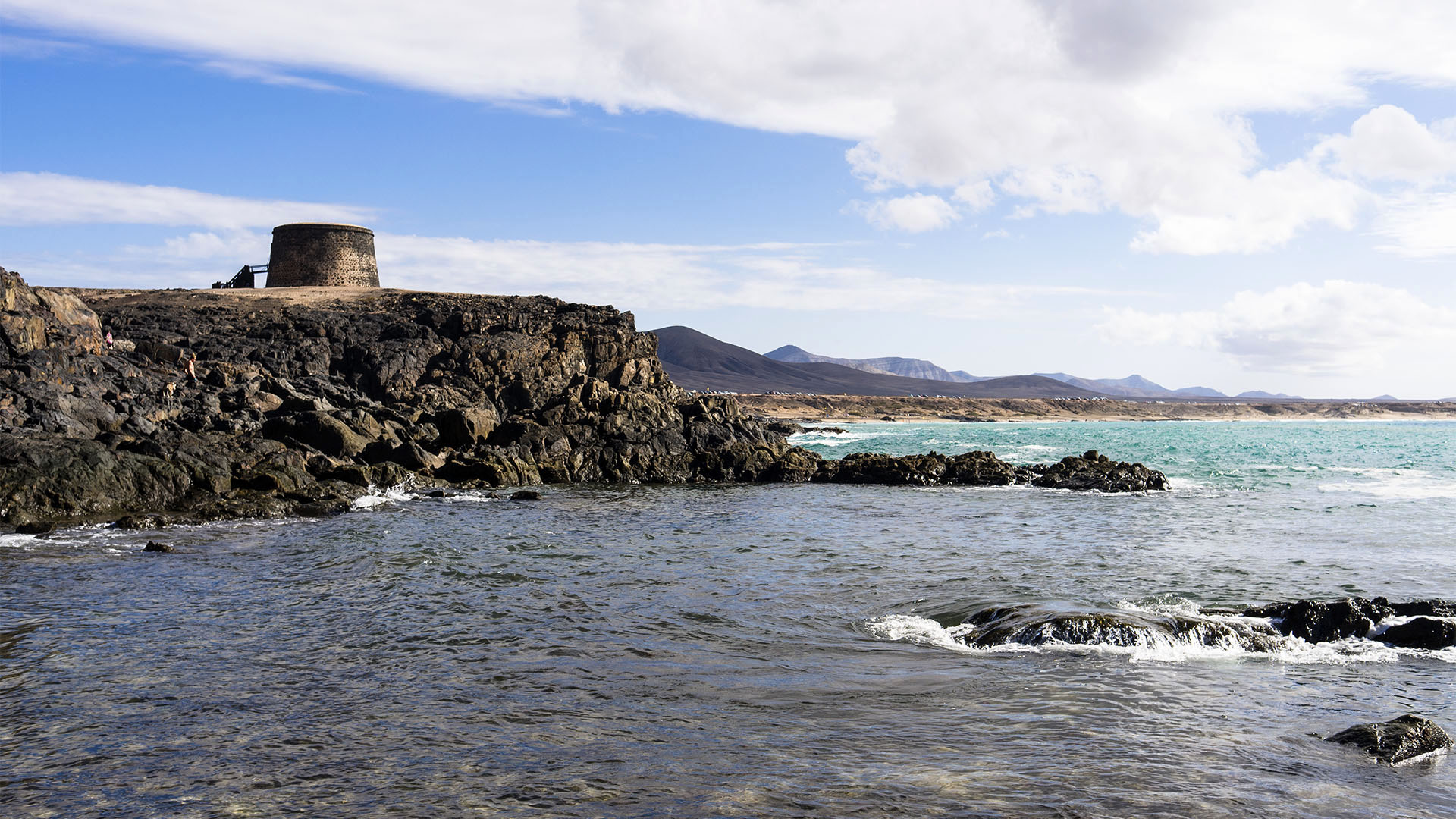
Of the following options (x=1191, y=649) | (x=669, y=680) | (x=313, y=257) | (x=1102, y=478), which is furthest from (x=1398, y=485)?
(x=313, y=257)

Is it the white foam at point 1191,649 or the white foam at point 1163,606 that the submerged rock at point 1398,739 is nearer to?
the white foam at point 1191,649

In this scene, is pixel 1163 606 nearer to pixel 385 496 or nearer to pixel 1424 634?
pixel 1424 634

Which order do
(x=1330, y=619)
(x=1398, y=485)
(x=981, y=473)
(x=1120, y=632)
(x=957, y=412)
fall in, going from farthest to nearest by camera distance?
(x=957, y=412) < (x=981, y=473) < (x=1398, y=485) < (x=1330, y=619) < (x=1120, y=632)

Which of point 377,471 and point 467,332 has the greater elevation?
point 467,332

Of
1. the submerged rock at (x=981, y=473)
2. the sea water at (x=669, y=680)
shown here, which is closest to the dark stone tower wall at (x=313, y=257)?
the submerged rock at (x=981, y=473)

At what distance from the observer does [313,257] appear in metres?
68.4

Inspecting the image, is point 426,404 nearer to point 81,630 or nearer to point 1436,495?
point 81,630

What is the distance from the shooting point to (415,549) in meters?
18.9

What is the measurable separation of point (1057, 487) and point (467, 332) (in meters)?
31.3

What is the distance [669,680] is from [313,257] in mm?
66955

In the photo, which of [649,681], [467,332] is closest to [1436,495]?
[649,681]

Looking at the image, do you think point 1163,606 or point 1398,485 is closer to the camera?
point 1163,606

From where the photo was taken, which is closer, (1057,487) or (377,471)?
(377,471)

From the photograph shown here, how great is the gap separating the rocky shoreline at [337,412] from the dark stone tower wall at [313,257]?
5.77 metres
